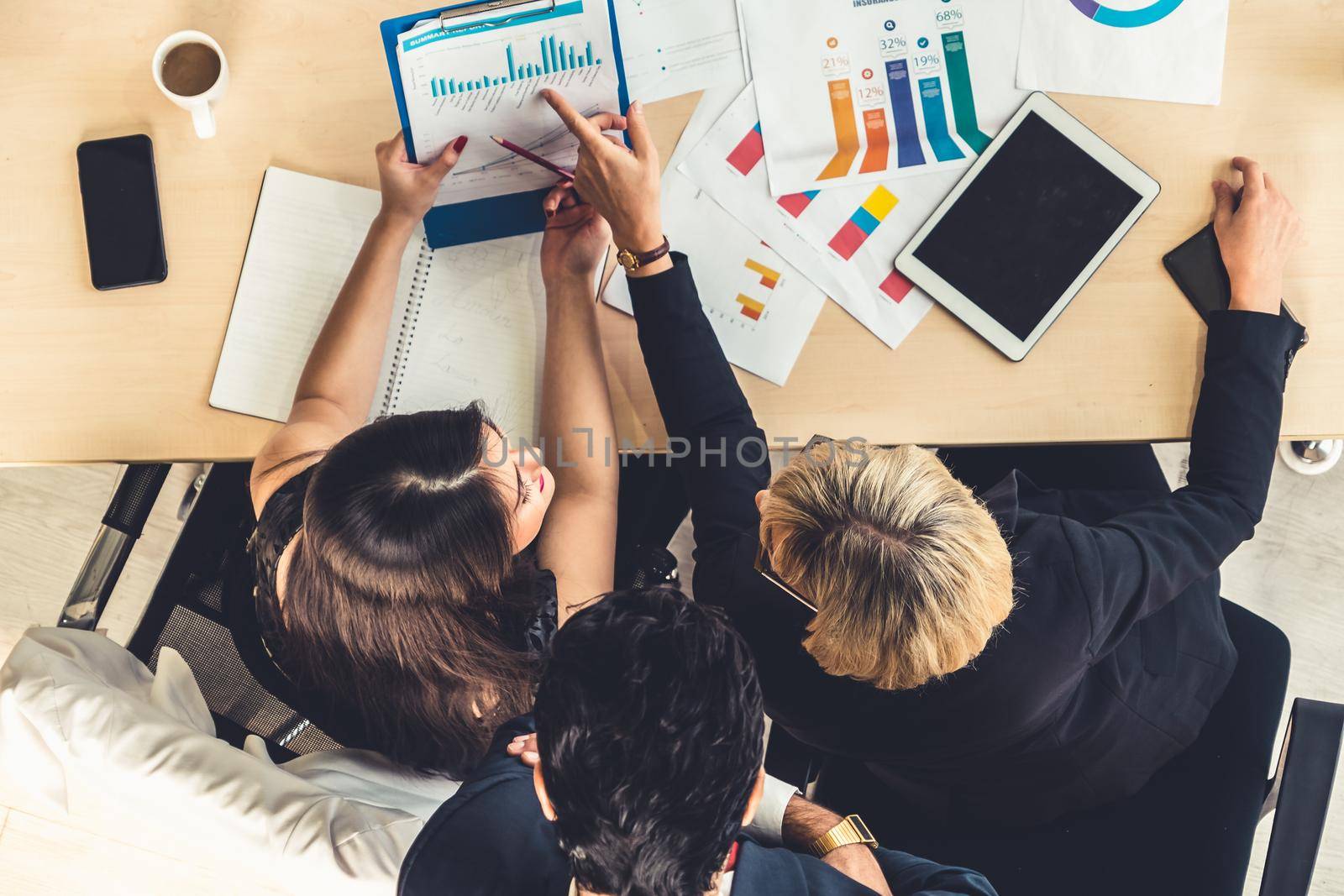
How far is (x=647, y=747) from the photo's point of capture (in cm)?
69

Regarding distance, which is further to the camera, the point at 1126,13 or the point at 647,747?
the point at 1126,13

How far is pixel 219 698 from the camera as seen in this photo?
3.85ft

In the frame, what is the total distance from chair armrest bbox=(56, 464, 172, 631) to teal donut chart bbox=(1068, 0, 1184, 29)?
1.32 meters

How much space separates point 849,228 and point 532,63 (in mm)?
434

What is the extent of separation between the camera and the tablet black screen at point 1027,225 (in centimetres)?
109

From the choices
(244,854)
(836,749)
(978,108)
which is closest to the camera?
(244,854)

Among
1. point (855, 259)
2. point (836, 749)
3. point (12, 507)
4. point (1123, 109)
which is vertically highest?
point (1123, 109)

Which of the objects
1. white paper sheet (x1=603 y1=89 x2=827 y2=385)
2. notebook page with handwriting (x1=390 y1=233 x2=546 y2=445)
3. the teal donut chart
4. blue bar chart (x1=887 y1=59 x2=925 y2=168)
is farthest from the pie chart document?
notebook page with handwriting (x1=390 y1=233 x2=546 y2=445)

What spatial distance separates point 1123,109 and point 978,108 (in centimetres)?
18

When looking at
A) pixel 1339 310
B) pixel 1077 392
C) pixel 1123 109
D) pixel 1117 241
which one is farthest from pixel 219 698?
pixel 1339 310

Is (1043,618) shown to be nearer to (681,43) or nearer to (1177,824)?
(1177,824)

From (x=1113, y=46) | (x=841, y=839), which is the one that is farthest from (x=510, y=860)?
(x=1113, y=46)

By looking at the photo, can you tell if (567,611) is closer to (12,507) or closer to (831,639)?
(831,639)

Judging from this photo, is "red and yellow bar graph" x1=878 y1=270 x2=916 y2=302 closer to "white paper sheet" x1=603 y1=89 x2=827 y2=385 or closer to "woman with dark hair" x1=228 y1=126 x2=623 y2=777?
"white paper sheet" x1=603 y1=89 x2=827 y2=385
